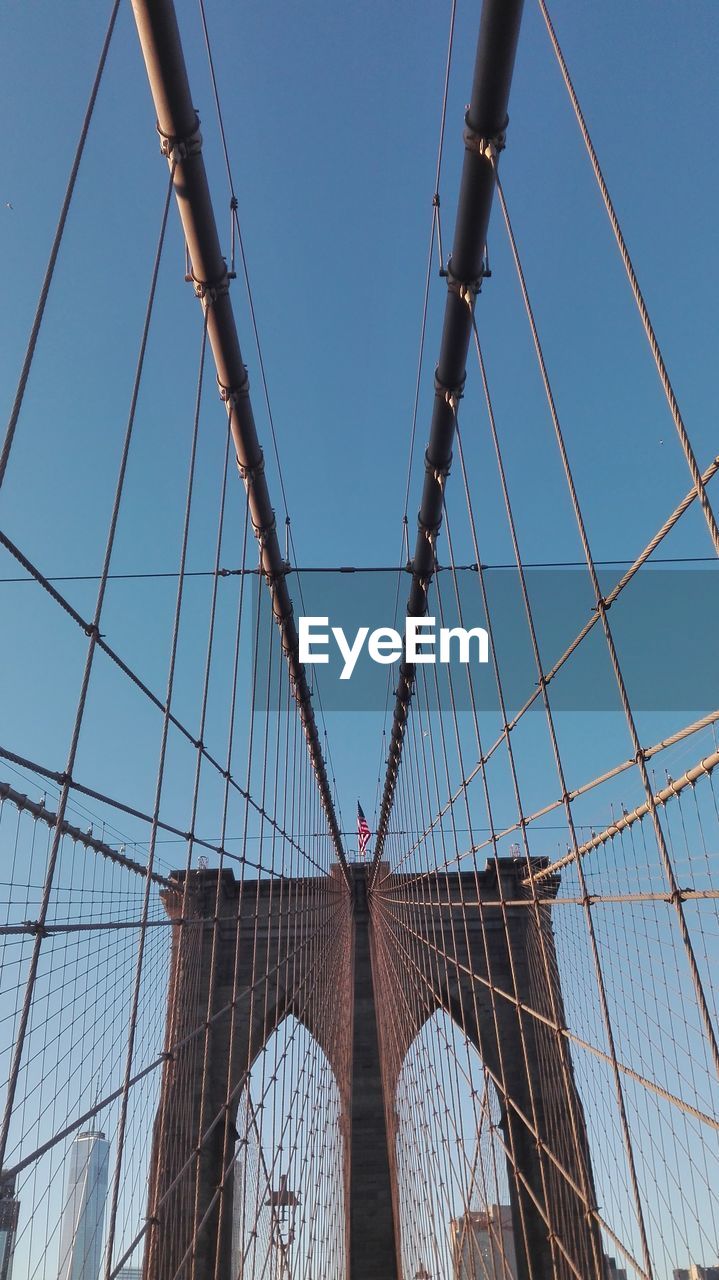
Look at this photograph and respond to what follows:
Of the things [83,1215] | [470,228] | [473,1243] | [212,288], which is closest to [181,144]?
[212,288]

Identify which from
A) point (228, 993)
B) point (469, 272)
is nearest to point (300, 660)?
point (469, 272)

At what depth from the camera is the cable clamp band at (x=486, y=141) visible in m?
4.11

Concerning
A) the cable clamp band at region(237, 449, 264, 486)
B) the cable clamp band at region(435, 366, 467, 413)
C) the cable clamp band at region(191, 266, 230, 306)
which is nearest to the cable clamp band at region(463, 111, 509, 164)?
the cable clamp band at region(191, 266, 230, 306)

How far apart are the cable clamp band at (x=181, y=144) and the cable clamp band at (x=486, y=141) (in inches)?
52.1

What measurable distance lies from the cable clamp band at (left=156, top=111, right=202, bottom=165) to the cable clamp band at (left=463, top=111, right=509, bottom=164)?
1.32 meters

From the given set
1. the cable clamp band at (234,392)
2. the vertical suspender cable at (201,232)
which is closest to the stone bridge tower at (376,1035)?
the vertical suspender cable at (201,232)

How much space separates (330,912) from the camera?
22.2m

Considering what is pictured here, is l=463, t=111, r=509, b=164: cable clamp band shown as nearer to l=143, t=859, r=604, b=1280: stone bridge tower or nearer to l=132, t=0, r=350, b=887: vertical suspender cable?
l=132, t=0, r=350, b=887: vertical suspender cable

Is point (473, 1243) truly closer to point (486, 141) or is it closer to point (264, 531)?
point (264, 531)

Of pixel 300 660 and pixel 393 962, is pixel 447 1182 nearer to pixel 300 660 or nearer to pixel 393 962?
pixel 300 660

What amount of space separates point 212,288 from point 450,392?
209 centimetres

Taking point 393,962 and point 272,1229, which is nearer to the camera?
point 272,1229

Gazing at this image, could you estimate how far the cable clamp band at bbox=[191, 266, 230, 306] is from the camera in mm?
5051

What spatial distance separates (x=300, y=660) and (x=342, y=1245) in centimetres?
1387
